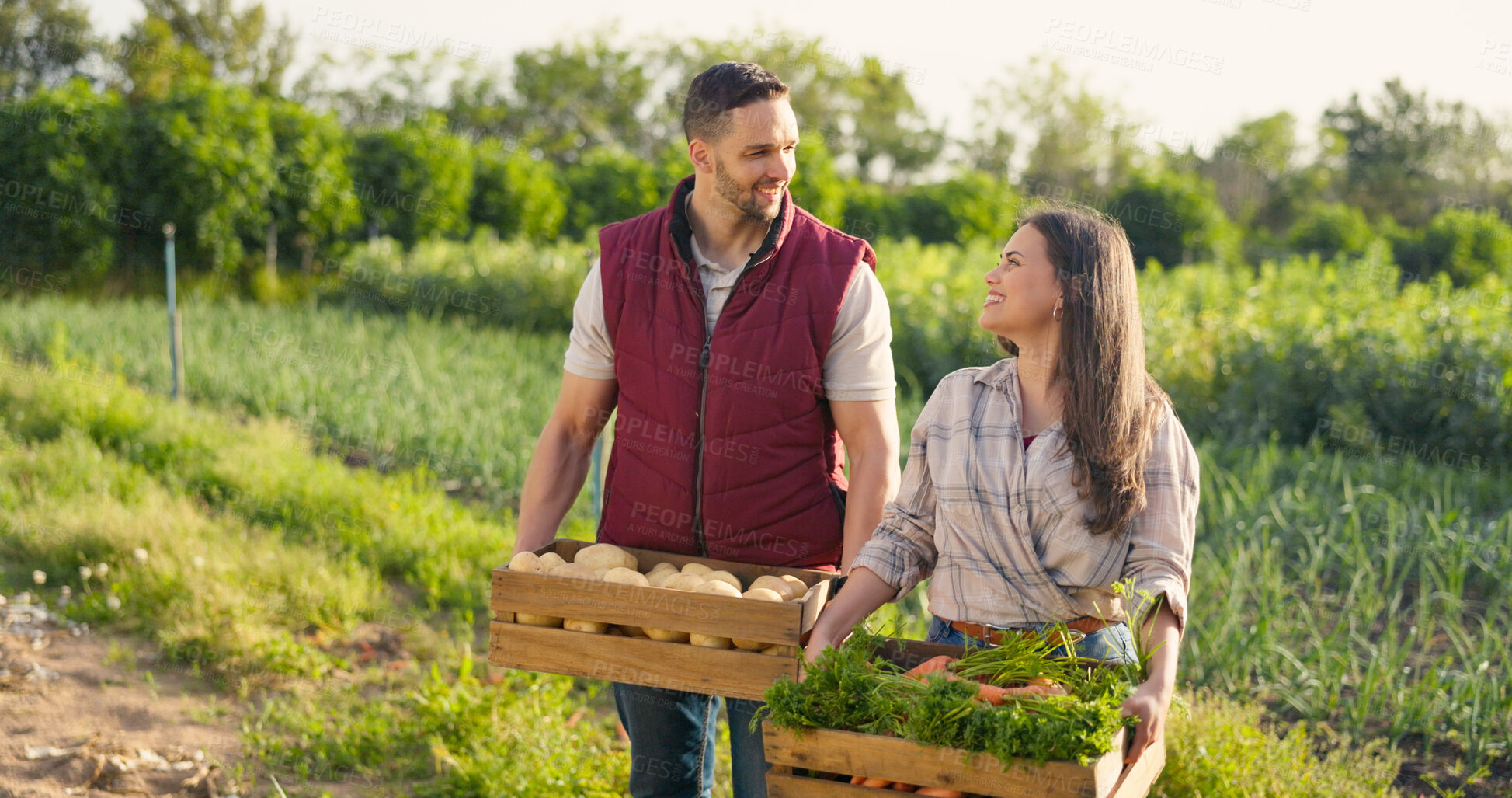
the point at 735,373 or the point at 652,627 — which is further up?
the point at 735,373

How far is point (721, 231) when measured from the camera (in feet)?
7.70

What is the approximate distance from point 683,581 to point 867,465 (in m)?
0.47

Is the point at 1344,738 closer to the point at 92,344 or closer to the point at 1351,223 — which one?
the point at 92,344

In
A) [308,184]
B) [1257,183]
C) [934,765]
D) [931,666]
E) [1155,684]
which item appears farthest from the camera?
[1257,183]

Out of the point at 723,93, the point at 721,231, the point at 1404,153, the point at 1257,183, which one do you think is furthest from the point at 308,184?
the point at 1404,153

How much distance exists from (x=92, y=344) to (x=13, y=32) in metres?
25.3

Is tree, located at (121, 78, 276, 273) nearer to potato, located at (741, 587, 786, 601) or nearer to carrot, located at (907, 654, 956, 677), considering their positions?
potato, located at (741, 587, 786, 601)

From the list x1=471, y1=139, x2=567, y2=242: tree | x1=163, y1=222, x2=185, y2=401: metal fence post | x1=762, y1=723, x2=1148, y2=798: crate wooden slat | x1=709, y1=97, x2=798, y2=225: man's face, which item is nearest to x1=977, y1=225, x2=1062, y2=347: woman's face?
x1=709, y1=97, x2=798, y2=225: man's face

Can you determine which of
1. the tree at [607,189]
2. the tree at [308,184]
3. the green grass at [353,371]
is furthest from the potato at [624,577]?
the tree at [607,189]

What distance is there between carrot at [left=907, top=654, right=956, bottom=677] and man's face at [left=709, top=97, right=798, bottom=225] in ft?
2.99

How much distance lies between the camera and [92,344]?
28.6ft

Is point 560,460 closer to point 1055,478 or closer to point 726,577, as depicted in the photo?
point 726,577

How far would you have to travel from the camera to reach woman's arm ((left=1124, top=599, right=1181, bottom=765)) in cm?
163

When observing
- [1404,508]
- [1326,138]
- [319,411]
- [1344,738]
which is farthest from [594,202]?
[1326,138]
